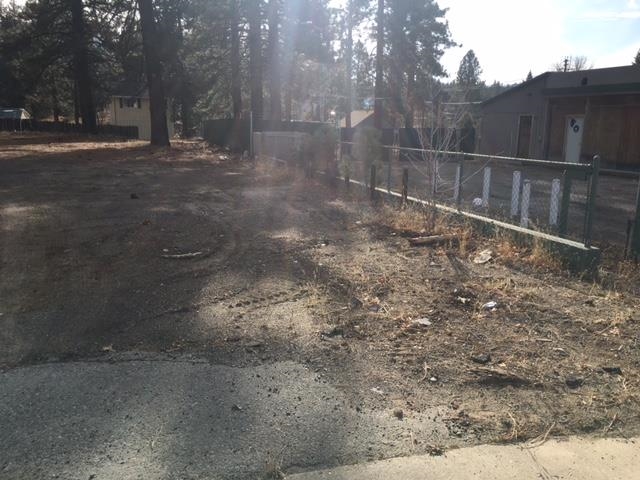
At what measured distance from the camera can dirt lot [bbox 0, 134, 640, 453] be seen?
3.74 meters

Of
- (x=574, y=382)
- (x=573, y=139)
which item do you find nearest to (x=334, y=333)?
(x=574, y=382)

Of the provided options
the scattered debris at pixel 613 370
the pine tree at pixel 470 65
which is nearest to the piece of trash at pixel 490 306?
the scattered debris at pixel 613 370

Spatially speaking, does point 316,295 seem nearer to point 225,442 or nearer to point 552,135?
point 225,442

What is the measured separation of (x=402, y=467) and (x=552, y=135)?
26164 mm

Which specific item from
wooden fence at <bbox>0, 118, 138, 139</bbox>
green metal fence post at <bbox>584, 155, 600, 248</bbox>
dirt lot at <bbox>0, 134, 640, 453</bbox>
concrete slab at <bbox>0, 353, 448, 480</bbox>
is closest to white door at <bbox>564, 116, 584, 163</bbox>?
dirt lot at <bbox>0, 134, 640, 453</bbox>

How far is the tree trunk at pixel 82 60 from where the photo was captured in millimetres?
34769

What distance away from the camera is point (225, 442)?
10.3 ft

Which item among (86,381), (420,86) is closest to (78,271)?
(86,381)

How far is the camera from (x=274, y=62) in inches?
1372

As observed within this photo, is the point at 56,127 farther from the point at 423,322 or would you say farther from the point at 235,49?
the point at 423,322

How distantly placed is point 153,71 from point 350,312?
25041mm

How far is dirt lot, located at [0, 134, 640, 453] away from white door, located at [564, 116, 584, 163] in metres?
18.7

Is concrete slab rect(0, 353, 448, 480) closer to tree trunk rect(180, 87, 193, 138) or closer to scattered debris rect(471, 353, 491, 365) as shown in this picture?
scattered debris rect(471, 353, 491, 365)

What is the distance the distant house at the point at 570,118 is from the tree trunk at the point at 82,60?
25091mm
